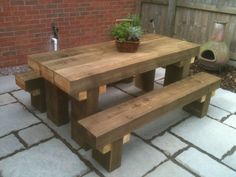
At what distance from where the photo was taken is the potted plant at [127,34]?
2.20 m

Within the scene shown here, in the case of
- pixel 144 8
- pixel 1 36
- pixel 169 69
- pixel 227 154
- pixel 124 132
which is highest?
pixel 144 8

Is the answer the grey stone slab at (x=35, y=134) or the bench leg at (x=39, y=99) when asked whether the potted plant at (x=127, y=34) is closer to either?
the bench leg at (x=39, y=99)

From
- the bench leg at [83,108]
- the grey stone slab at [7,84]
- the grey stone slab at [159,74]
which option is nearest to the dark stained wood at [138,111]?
the bench leg at [83,108]

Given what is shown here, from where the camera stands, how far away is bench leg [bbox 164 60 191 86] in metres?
2.75

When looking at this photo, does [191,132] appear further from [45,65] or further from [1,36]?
[1,36]

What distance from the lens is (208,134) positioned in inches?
96.4

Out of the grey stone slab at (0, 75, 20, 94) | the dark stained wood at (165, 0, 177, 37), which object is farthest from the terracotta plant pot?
the dark stained wood at (165, 0, 177, 37)

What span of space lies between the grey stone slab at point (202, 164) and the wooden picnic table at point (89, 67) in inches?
31.1

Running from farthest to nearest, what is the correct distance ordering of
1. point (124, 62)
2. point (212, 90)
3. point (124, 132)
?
point (212, 90), point (124, 62), point (124, 132)

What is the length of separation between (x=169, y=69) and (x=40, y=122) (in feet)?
4.86

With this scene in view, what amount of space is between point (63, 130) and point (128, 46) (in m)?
0.96

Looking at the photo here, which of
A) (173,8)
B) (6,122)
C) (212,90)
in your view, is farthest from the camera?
(173,8)

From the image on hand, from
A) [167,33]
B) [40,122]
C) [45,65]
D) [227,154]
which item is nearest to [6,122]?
[40,122]

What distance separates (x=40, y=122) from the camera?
2.45 meters
